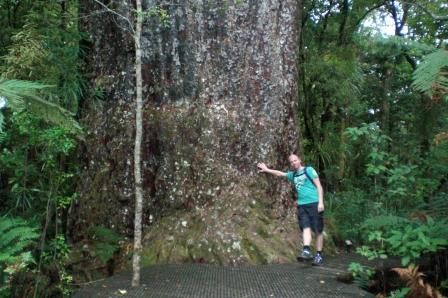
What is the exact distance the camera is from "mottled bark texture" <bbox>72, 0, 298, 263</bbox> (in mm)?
6203

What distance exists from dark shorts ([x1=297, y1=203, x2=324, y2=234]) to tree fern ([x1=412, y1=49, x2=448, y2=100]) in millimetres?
3296

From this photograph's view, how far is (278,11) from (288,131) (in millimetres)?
1526

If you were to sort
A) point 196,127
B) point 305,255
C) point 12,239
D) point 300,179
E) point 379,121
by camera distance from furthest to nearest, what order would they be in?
point 379,121, point 300,179, point 196,127, point 305,255, point 12,239

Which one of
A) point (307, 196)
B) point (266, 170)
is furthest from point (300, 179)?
point (266, 170)

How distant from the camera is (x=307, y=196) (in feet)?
21.2

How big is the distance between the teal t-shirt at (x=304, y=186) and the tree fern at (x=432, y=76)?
128 inches

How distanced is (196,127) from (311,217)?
1734 mm

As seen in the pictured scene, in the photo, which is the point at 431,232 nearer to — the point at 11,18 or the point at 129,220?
the point at 129,220

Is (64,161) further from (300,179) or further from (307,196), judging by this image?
(307,196)

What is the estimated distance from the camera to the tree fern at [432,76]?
3.06 meters

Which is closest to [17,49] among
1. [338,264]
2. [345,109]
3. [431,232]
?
[338,264]

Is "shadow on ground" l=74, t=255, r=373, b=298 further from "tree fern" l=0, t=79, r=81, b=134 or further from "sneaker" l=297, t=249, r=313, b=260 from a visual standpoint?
"tree fern" l=0, t=79, r=81, b=134

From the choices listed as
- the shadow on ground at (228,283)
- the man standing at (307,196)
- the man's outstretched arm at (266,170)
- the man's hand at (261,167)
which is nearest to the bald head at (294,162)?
the man standing at (307,196)

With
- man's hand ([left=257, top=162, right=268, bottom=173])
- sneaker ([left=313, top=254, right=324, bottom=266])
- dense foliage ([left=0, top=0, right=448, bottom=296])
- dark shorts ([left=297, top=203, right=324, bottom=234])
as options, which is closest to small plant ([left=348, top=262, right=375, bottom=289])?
dense foliage ([left=0, top=0, right=448, bottom=296])
